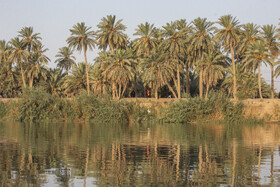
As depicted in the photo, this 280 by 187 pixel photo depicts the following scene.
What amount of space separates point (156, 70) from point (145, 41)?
36.5 feet

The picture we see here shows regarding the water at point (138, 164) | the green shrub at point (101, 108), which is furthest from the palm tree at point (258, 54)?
the water at point (138, 164)

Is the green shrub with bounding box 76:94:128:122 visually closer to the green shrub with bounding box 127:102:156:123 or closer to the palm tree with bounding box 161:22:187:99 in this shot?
the green shrub with bounding box 127:102:156:123

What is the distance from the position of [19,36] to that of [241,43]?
44.2 meters

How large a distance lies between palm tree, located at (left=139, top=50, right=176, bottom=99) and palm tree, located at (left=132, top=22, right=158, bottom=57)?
308 inches

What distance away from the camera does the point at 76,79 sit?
86.8 metres

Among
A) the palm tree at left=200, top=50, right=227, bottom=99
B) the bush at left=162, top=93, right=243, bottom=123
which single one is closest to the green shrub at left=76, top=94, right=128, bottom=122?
the bush at left=162, top=93, right=243, bottom=123

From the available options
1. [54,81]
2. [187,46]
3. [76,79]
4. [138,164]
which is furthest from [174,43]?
[138,164]

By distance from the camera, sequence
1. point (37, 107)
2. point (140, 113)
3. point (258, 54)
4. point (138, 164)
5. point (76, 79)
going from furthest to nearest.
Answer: point (76, 79)
point (258, 54)
point (37, 107)
point (140, 113)
point (138, 164)

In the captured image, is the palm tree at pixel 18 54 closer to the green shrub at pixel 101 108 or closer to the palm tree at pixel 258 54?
the green shrub at pixel 101 108

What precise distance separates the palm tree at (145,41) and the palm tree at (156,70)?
7836mm

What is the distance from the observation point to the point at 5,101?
72.7 m

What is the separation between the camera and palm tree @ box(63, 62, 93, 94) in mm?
86062

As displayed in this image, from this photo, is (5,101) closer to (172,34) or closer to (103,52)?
(103,52)

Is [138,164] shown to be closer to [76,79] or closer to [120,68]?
[120,68]
